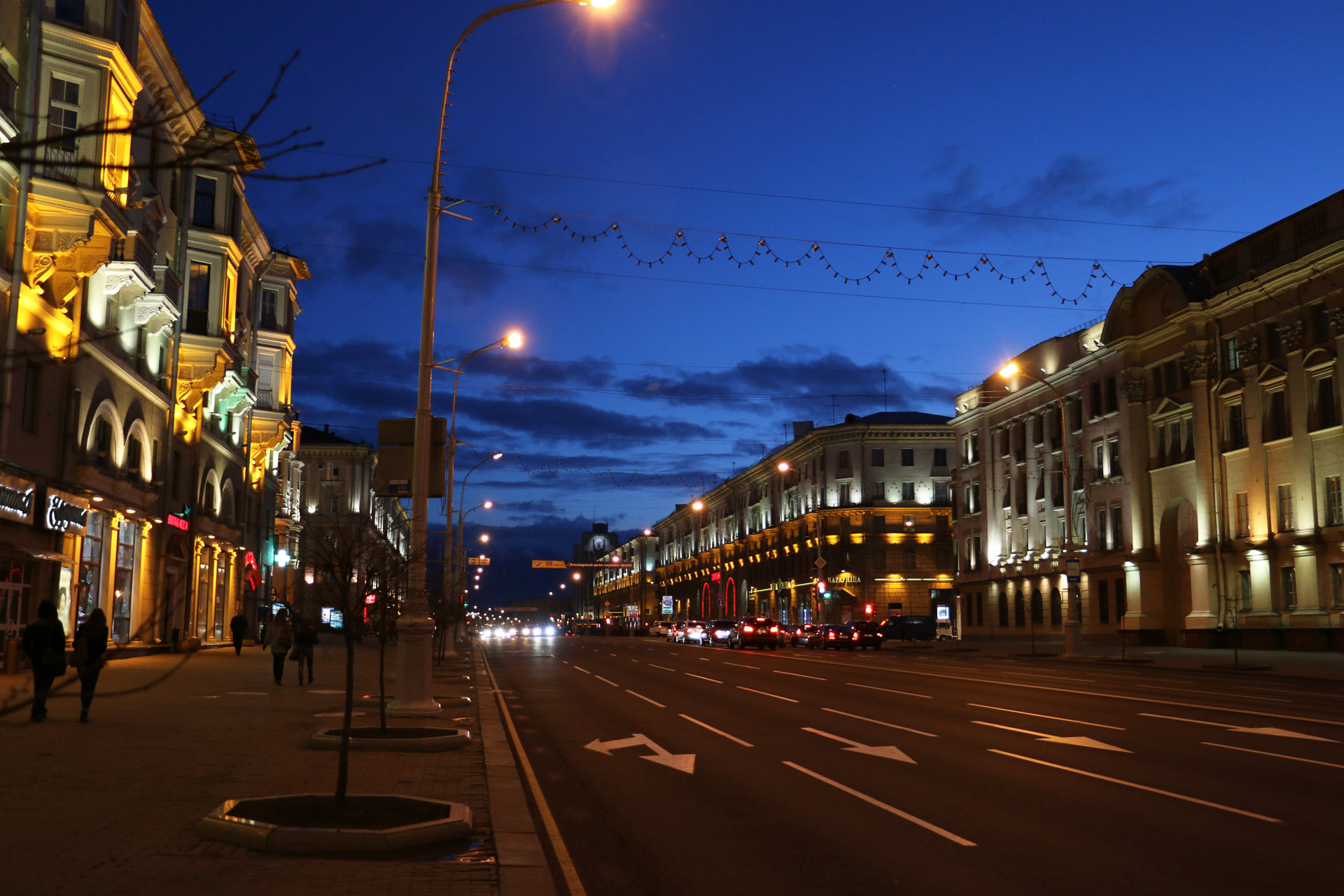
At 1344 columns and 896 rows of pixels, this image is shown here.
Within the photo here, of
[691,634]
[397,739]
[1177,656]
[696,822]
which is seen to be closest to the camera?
[696,822]

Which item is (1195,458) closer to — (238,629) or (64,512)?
(238,629)

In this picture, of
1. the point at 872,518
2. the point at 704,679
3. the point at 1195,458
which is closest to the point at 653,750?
the point at 704,679

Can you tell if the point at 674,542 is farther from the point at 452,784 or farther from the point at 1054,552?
the point at 452,784

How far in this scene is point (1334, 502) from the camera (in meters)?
45.7

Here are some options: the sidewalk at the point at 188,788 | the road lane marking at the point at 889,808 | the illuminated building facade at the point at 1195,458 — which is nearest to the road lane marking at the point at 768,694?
the sidewalk at the point at 188,788

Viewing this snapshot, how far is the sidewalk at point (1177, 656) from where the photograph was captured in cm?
3603

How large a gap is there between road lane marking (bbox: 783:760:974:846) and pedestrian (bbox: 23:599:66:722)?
352 inches

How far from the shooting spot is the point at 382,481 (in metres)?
21.0

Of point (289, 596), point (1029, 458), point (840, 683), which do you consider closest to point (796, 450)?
point (1029, 458)

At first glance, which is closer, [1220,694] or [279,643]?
[1220,694]

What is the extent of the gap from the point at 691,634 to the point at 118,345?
186 feet

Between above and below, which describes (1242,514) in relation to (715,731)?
above

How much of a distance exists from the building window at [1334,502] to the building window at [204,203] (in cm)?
4427

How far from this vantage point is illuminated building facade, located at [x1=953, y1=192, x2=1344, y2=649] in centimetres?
4638
